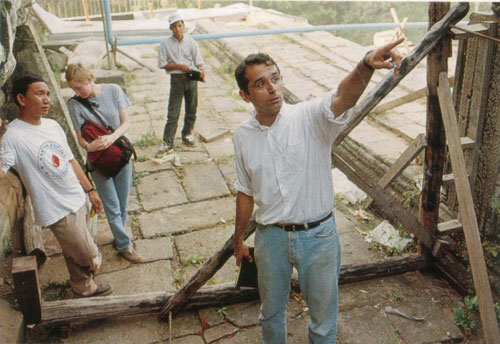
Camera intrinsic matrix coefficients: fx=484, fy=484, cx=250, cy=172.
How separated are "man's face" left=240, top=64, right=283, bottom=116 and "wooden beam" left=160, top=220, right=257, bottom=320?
82 cm

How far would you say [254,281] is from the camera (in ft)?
10.3

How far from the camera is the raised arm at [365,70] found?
1.98 m

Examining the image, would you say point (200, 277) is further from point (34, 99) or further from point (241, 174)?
point (34, 99)

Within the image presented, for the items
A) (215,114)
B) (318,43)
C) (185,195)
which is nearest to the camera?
(185,195)

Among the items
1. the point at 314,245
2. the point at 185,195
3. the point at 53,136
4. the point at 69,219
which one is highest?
the point at 53,136

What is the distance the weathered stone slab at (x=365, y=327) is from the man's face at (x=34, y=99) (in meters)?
2.52

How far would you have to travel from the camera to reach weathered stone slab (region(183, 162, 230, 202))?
18.2ft

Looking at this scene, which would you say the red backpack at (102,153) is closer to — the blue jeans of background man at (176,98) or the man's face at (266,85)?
the man's face at (266,85)

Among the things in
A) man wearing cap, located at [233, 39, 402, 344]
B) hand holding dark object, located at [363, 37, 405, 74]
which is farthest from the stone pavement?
hand holding dark object, located at [363, 37, 405, 74]

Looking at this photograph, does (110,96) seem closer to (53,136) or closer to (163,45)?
(53,136)

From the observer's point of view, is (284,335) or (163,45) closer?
(284,335)

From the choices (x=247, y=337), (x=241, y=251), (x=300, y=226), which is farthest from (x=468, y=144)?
(x=247, y=337)

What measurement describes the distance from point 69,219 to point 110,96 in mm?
1106

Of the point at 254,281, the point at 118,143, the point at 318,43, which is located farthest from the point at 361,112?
the point at 318,43
